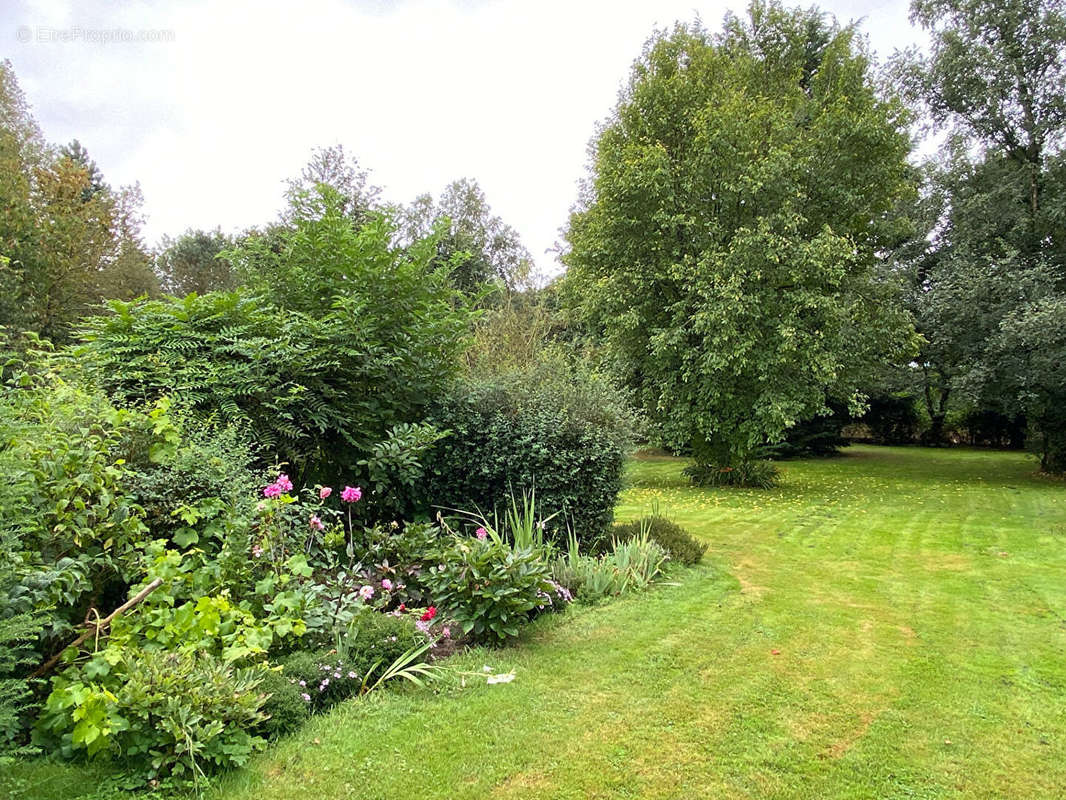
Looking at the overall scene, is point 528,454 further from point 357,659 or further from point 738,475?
point 738,475

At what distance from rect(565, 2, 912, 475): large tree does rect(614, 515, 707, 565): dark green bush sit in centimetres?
557

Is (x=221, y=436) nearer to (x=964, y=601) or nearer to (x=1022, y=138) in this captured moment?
(x=964, y=601)

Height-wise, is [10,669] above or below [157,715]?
above

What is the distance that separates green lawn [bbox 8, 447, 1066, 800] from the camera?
7.46 ft

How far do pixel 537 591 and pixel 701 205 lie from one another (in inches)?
403

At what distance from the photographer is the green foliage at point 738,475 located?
41.3 feet

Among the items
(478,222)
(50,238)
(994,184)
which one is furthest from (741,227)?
(478,222)

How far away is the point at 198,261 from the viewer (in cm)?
2775

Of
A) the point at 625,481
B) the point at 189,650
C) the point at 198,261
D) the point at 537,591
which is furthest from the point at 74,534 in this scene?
the point at 198,261

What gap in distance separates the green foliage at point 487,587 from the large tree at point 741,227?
8.21m

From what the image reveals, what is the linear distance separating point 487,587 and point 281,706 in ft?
4.19

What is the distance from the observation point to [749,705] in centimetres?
292

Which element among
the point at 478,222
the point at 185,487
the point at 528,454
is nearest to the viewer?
the point at 185,487

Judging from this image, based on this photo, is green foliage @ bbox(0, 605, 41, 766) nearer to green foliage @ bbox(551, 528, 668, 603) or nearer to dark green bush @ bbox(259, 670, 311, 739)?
dark green bush @ bbox(259, 670, 311, 739)
